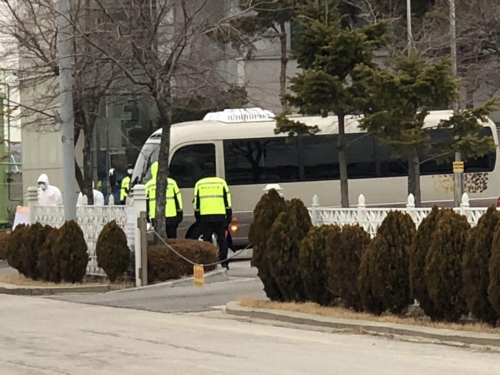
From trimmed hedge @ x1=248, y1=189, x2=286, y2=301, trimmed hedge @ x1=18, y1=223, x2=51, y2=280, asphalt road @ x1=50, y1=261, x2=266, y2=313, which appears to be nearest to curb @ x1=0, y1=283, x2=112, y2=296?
asphalt road @ x1=50, y1=261, x2=266, y2=313

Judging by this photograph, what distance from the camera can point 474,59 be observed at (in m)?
38.8

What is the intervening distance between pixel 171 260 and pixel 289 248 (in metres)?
4.82

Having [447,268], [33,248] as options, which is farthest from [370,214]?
[33,248]

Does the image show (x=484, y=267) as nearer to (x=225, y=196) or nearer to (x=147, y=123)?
(x=225, y=196)

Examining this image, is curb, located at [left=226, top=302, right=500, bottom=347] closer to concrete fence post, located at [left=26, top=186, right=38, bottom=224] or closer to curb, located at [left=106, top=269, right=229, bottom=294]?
curb, located at [left=106, top=269, right=229, bottom=294]

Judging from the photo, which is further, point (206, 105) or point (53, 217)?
point (206, 105)

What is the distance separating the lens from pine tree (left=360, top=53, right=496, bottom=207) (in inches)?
664

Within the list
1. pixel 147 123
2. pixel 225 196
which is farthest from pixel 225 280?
pixel 147 123

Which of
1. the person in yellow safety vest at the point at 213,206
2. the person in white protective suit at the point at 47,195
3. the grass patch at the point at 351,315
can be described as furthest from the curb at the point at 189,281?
the person in white protective suit at the point at 47,195

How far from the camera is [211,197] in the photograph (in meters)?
21.6

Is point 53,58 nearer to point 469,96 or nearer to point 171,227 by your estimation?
point 171,227

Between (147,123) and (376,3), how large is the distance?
377 inches

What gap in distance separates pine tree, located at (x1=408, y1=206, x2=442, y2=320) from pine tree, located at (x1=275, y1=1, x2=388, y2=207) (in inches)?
176

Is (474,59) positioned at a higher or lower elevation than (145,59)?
higher
